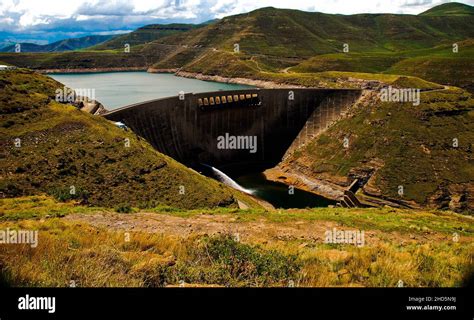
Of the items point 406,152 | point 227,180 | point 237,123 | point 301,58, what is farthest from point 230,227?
point 301,58

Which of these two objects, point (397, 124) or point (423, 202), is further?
point (397, 124)

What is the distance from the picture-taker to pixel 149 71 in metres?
187

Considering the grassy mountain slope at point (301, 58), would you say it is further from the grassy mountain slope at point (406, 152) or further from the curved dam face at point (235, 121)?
the curved dam face at point (235, 121)

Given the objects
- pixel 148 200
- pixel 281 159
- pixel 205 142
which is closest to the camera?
pixel 148 200

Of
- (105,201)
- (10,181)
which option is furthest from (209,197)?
(10,181)

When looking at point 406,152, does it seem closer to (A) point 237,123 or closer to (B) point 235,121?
(A) point 237,123

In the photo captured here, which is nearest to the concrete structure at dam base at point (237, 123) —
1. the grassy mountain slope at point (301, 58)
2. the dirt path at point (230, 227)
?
the dirt path at point (230, 227)

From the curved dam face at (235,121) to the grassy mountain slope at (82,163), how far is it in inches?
270

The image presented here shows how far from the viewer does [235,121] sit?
192 feet

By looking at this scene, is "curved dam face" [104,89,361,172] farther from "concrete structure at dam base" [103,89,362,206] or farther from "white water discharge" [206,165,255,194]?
"white water discharge" [206,165,255,194]

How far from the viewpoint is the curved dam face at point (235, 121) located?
158 ft

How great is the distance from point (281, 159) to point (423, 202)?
72.5 ft

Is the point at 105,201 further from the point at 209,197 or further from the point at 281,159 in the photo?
the point at 281,159

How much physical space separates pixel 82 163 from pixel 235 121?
29.3m
